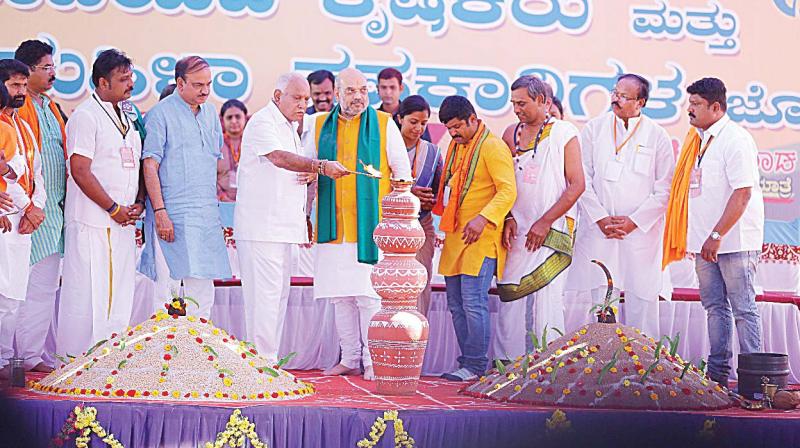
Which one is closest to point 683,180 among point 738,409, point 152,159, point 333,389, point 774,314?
point 774,314

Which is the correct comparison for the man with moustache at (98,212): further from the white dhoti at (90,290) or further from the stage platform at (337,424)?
the stage platform at (337,424)

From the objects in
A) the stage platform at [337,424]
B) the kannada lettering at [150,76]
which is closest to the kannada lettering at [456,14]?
the kannada lettering at [150,76]

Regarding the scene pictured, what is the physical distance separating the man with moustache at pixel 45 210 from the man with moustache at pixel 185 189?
418mm

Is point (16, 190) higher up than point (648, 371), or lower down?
higher up

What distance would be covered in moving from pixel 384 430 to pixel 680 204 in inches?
89.6

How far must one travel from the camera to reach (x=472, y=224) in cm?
569

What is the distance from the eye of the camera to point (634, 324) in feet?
19.9

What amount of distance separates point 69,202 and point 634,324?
108 inches

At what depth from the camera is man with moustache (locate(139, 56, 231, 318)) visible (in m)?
5.69

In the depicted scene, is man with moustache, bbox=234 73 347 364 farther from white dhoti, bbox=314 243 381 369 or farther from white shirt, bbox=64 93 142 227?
white shirt, bbox=64 93 142 227

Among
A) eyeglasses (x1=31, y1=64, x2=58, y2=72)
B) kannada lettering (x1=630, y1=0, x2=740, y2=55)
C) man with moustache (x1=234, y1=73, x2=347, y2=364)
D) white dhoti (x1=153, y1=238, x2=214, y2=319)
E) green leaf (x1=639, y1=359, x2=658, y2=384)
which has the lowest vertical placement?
green leaf (x1=639, y1=359, x2=658, y2=384)

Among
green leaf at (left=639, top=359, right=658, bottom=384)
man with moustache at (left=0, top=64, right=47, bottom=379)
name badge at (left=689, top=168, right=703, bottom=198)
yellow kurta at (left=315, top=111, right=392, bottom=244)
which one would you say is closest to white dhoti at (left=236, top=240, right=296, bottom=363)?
yellow kurta at (left=315, top=111, right=392, bottom=244)

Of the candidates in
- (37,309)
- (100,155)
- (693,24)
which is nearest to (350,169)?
(100,155)

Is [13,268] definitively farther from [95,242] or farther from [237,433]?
[237,433]
